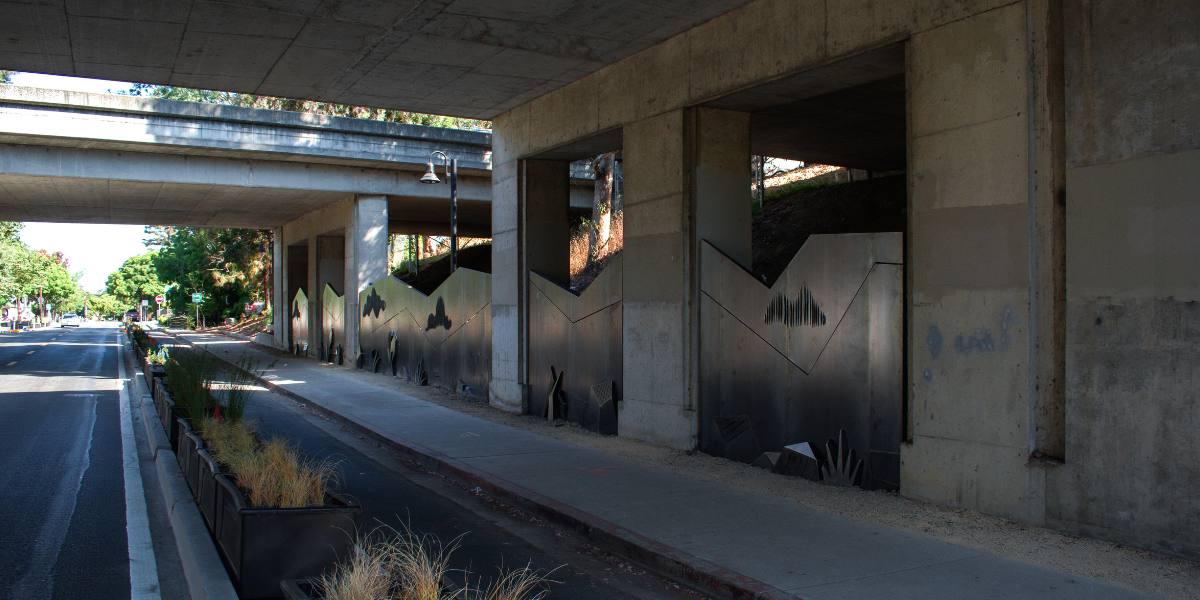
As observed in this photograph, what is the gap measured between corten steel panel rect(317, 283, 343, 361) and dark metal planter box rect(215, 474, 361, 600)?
19.0 meters

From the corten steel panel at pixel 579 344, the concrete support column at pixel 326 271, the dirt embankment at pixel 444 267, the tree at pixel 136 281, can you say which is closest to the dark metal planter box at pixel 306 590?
the corten steel panel at pixel 579 344

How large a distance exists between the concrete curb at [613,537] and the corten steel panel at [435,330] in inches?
206

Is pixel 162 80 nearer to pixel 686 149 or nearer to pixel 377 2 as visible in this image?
pixel 377 2

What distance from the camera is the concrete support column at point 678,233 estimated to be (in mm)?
9422

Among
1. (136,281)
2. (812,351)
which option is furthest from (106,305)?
(812,351)

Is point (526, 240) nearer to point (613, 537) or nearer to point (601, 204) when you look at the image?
point (613, 537)

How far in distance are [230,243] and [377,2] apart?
4421 cm

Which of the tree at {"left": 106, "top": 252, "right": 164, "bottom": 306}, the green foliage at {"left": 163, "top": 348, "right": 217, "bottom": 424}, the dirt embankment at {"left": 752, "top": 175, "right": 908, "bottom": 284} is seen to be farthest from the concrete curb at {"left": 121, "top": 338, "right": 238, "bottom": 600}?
the tree at {"left": 106, "top": 252, "right": 164, "bottom": 306}

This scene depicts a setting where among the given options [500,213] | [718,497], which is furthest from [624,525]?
[500,213]

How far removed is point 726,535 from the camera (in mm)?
6074

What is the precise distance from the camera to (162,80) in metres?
11.0

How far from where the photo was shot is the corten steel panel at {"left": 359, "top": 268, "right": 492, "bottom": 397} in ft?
49.6

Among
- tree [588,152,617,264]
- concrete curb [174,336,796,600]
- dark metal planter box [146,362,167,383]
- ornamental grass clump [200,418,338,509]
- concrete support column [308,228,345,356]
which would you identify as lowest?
concrete curb [174,336,796,600]

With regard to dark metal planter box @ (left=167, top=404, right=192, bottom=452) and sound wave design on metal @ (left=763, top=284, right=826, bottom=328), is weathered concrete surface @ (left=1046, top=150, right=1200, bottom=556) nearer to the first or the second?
sound wave design on metal @ (left=763, top=284, right=826, bottom=328)
